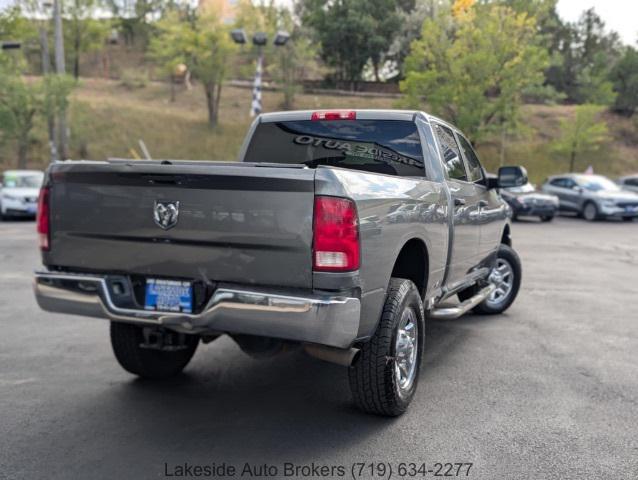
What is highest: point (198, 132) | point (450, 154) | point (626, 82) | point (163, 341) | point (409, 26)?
point (409, 26)

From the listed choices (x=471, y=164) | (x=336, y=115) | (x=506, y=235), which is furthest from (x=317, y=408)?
(x=506, y=235)

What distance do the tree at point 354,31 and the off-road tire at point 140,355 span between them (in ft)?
161

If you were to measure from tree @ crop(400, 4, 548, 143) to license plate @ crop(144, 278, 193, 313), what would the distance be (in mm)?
27229

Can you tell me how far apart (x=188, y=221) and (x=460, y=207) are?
2554mm

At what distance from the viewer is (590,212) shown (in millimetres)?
22094

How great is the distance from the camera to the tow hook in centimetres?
440

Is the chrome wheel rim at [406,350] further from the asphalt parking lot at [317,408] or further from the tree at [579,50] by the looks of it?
the tree at [579,50]

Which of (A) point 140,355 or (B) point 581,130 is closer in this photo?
(A) point 140,355

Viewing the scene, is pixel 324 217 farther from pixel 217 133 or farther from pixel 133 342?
pixel 217 133

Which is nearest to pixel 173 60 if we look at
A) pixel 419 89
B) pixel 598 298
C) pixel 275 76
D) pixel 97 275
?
pixel 275 76

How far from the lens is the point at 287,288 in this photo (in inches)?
135

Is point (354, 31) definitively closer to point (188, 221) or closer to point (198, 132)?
point (198, 132)

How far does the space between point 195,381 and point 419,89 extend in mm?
27333

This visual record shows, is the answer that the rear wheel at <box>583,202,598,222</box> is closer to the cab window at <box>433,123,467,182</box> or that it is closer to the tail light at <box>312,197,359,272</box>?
the cab window at <box>433,123,467,182</box>
